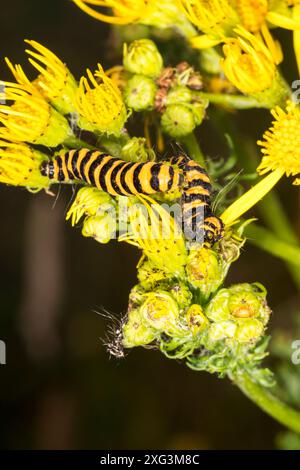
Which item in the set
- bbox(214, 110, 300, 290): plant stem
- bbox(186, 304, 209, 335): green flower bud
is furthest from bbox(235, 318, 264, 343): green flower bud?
bbox(214, 110, 300, 290): plant stem

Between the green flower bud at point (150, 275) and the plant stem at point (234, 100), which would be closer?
the green flower bud at point (150, 275)

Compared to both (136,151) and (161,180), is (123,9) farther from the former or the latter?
(161,180)

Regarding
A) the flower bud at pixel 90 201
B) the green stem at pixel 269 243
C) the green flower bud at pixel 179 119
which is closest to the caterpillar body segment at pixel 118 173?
the flower bud at pixel 90 201

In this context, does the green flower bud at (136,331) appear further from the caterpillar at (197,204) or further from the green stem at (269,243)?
the green stem at (269,243)

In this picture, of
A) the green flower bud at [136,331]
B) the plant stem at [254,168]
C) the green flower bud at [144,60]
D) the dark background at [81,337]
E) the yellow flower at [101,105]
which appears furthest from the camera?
the dark background at [81,337]

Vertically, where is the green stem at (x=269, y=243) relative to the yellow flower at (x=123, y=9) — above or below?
below

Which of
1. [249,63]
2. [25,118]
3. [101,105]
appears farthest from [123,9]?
[25,118]
